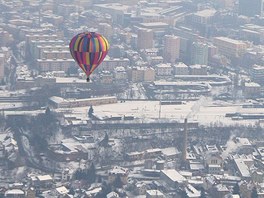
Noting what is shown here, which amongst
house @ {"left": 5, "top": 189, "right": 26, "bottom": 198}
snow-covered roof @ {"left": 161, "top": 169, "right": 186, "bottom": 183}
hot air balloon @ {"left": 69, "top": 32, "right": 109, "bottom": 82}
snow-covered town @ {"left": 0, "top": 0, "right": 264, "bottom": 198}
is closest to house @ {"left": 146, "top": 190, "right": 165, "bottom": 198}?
snow-covered town @ {"left": 0, "top": 0, "right": 264, "bottom": 198}

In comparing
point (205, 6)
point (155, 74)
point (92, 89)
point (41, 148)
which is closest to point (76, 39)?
point (41, 148)

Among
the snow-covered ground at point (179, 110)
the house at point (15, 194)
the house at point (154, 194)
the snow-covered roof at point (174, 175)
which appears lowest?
the house at point (15, 194)

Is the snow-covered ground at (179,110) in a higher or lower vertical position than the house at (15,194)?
higher

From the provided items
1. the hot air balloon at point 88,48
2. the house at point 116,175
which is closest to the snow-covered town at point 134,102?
the house at point 116,175

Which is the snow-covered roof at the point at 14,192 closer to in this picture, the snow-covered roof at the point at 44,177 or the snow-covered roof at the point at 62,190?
the snow-covered roof at the point at 62,190

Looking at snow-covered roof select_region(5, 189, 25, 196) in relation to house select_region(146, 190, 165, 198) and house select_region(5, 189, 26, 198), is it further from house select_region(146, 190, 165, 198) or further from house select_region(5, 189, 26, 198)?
house select_region(146, 190, 165, 198)

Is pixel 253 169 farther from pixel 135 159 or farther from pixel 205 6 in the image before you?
pixel 205 6
